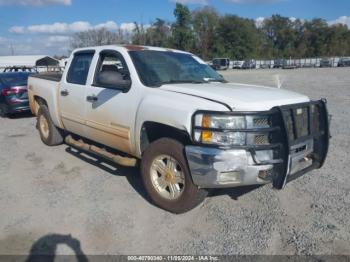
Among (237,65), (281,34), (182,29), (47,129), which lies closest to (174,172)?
(47,129)

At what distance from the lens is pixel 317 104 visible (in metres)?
4.28

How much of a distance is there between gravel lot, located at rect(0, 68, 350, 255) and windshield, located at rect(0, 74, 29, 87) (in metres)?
5.98

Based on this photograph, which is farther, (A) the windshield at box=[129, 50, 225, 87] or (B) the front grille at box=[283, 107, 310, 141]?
(A) the windshield at box=[129, 50, 225, 87]

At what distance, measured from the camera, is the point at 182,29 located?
86.9 m

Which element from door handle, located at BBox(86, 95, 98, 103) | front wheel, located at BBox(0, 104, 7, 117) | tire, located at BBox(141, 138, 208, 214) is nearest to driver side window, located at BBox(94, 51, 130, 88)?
door handle, located at BBox(86, 95, 98, 103)

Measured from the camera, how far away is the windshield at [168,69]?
4.59 metres

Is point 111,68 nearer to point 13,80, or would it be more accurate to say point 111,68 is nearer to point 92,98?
point 92,98

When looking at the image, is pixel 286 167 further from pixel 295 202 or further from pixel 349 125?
pixel 349 125

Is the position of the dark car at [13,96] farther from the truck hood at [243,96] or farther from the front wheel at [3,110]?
the truck hood at [243,96]

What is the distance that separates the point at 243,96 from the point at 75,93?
9.96 feet

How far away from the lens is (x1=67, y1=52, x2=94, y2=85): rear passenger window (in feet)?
18.6

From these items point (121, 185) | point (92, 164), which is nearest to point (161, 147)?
point (121, 185)

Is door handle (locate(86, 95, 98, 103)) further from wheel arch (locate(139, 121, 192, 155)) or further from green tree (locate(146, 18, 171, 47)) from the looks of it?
green tree (locate(146, 18, 171, 47))

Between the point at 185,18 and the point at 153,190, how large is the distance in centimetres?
8846
